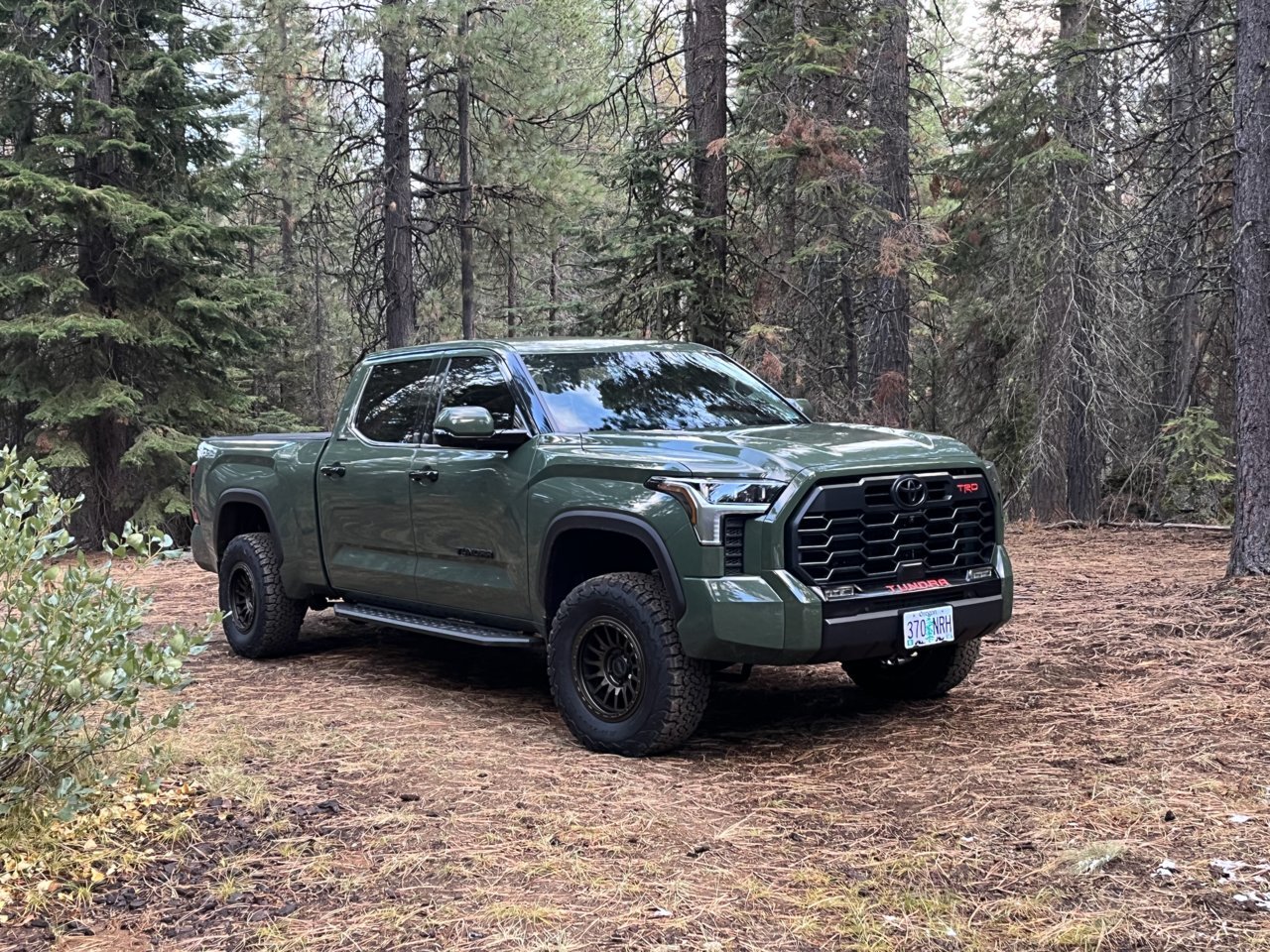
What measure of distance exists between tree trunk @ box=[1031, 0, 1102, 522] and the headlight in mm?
9298

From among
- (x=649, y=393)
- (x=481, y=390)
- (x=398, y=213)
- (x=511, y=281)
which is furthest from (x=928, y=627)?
(x=511, y=281)

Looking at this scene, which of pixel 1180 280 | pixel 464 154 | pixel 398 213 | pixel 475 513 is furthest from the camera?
pixel 464 154

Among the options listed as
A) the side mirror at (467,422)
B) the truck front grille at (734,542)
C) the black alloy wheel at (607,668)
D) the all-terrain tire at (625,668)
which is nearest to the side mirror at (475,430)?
the side mirror at (467,422)

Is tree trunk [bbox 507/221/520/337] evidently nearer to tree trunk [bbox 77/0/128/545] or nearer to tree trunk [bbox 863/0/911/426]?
tree trunk [bbox 77/0/128/545]

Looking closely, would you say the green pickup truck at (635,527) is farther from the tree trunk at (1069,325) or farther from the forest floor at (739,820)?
the tree trunk at (1069,325)

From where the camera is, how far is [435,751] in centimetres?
536

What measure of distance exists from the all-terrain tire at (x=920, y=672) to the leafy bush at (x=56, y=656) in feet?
12.0

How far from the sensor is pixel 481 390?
6.47 m

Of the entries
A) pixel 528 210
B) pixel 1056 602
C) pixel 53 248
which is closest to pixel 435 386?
pixel 1056 602

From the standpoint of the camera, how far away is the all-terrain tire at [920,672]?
6.15m

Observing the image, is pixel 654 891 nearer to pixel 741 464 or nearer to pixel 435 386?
pixel 741 464

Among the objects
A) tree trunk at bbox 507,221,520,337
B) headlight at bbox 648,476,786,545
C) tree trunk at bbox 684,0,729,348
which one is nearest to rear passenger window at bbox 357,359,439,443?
headlight at bbox 648,476,786,545

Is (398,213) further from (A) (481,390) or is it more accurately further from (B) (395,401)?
(A) (481,390)

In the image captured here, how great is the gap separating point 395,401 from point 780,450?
296cm
